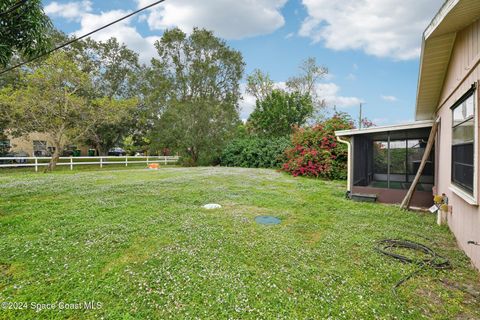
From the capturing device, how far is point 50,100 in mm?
12672

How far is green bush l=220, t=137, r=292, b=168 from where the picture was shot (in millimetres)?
15292

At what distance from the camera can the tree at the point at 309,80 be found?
2303cm

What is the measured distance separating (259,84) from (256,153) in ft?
33.2

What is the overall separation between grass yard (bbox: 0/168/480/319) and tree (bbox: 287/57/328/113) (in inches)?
771

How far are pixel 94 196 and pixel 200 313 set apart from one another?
5.68m

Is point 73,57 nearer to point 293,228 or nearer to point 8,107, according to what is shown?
point 8,107

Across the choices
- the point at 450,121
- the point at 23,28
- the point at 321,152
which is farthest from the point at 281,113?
the point at 23,28

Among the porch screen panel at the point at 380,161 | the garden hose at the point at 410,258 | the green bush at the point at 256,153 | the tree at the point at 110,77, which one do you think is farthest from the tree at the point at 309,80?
the garden hose at the point at 410,258

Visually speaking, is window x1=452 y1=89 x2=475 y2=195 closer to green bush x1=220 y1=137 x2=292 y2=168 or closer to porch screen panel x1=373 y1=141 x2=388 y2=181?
porch screen panel x1=373 y1=141 x2=388 y2=181

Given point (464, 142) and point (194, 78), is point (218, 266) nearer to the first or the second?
point (464, 142)

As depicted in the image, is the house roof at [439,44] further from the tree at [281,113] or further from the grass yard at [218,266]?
the tree at [281,113]

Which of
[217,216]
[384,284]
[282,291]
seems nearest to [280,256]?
[282,291]

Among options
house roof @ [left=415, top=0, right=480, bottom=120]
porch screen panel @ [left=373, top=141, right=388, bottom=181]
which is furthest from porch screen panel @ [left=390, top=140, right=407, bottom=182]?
house roof @ [left=415, top=0, right=480, bottom=120]

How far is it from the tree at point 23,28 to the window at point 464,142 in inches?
282
